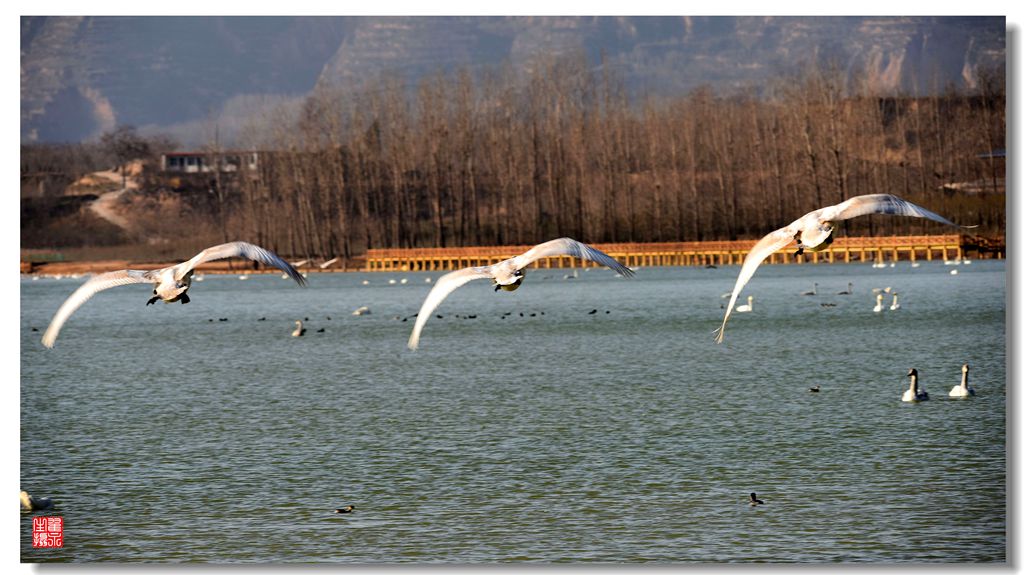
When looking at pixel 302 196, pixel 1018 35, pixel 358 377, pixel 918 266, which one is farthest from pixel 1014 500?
pixel 302 196

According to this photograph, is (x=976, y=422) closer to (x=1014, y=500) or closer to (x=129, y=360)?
(x=1014, y=500)

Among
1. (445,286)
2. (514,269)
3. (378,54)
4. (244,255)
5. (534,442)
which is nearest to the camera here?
(244,255)

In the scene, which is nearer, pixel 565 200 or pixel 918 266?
pixel 918 266

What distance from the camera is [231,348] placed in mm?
39031

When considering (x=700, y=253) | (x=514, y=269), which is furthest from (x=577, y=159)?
(x=514, y=269)

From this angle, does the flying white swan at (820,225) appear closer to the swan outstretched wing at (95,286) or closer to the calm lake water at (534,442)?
the calm lake water at (534,442)

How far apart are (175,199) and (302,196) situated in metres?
31.9

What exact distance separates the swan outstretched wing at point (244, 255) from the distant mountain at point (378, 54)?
23.6ft

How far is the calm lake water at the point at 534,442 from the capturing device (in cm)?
1548

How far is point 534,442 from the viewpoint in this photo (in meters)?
21.2

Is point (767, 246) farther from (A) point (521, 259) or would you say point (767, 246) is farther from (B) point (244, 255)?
(B) point (244, 255)

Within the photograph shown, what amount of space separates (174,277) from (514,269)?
10.2 ft

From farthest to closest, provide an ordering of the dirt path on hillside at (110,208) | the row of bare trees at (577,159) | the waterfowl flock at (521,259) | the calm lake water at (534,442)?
the dirt path on hillside at (110,208) → the row of bare trees at (577,159) → the calm lake water at (534,442) → the waterfowl flock at (521,259)

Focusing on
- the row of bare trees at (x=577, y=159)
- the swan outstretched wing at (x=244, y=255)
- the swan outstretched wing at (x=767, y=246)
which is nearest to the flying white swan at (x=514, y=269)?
the swan outstretched wing at (x=767, y=246)
